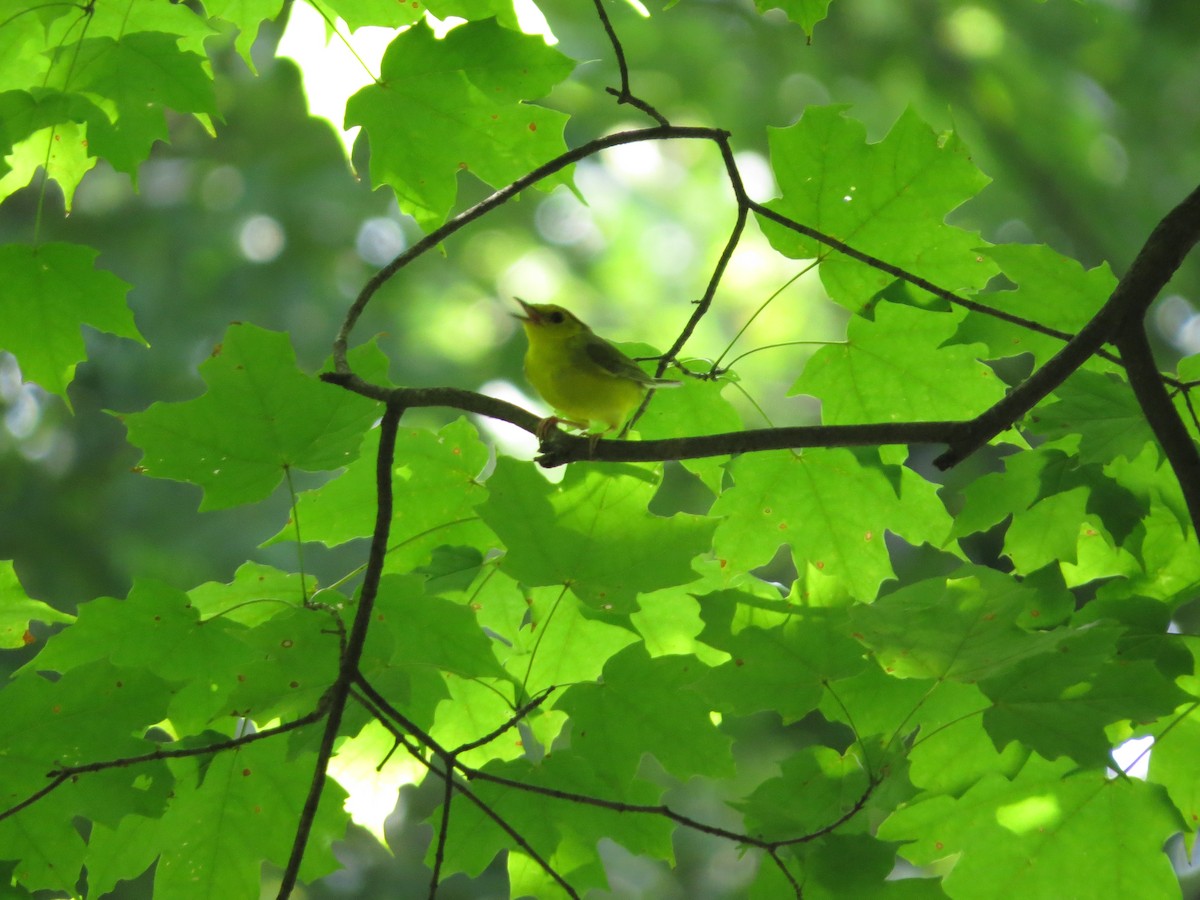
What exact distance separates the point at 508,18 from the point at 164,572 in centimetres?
575

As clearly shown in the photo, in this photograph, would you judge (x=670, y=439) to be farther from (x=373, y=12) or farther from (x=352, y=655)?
(x=373, y=12)

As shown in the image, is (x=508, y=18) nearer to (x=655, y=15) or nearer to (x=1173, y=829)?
(x=1173, y=829)

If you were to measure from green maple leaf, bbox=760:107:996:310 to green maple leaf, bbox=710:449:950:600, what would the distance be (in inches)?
13.1

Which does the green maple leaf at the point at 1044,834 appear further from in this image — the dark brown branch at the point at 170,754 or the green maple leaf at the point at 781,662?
the dark brown branch at the point at 170,754

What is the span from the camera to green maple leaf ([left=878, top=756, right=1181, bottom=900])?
1790 mm

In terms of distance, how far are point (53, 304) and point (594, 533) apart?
3.98 ft

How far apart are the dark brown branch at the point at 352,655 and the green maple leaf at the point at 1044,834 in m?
0.92

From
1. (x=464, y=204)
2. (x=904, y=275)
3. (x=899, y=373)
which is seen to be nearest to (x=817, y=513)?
(x=899, y=373)

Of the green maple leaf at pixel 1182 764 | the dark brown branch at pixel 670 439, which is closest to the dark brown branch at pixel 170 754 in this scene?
the dark brown branch at pixel 670 439

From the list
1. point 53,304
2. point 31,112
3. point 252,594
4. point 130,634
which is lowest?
point 130,634

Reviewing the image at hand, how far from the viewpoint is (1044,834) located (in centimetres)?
184

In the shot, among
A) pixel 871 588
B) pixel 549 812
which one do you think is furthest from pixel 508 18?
pixel 549 812

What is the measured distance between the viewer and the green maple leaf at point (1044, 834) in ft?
5.87

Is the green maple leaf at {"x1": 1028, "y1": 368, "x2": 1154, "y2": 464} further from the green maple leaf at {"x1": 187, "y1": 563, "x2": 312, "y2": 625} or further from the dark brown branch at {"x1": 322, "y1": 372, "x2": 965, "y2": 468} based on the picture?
the green maple leaf at {"x1": 187, "y1": 563, "x2": 312, "y2": 625}
